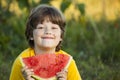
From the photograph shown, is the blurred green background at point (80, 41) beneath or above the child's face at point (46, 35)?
beneath

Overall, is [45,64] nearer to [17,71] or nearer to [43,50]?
[43,50]

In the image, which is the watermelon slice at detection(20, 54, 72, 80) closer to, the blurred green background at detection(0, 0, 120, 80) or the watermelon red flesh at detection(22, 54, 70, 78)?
the watermelon red flesh at detection(22, 54, 70, 78)

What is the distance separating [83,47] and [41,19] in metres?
2.91

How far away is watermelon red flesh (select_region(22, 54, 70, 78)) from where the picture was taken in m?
4.05

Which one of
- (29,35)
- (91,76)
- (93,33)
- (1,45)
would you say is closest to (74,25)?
(93,33)

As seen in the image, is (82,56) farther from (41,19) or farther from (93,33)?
(41,19)

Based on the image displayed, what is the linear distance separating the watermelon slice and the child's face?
0.28 feet

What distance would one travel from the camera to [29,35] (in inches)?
168

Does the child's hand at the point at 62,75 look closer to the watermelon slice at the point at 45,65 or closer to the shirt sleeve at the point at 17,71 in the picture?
the watermelon slice at the point at 45,65

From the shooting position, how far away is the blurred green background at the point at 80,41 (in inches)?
221

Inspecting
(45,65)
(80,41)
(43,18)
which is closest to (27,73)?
(45,65)

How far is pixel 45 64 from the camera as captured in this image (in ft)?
13.3

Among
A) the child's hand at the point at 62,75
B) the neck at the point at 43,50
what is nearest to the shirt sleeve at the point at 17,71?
the neck at the point at 43,50

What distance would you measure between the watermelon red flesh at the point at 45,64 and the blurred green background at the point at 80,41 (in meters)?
1.29
